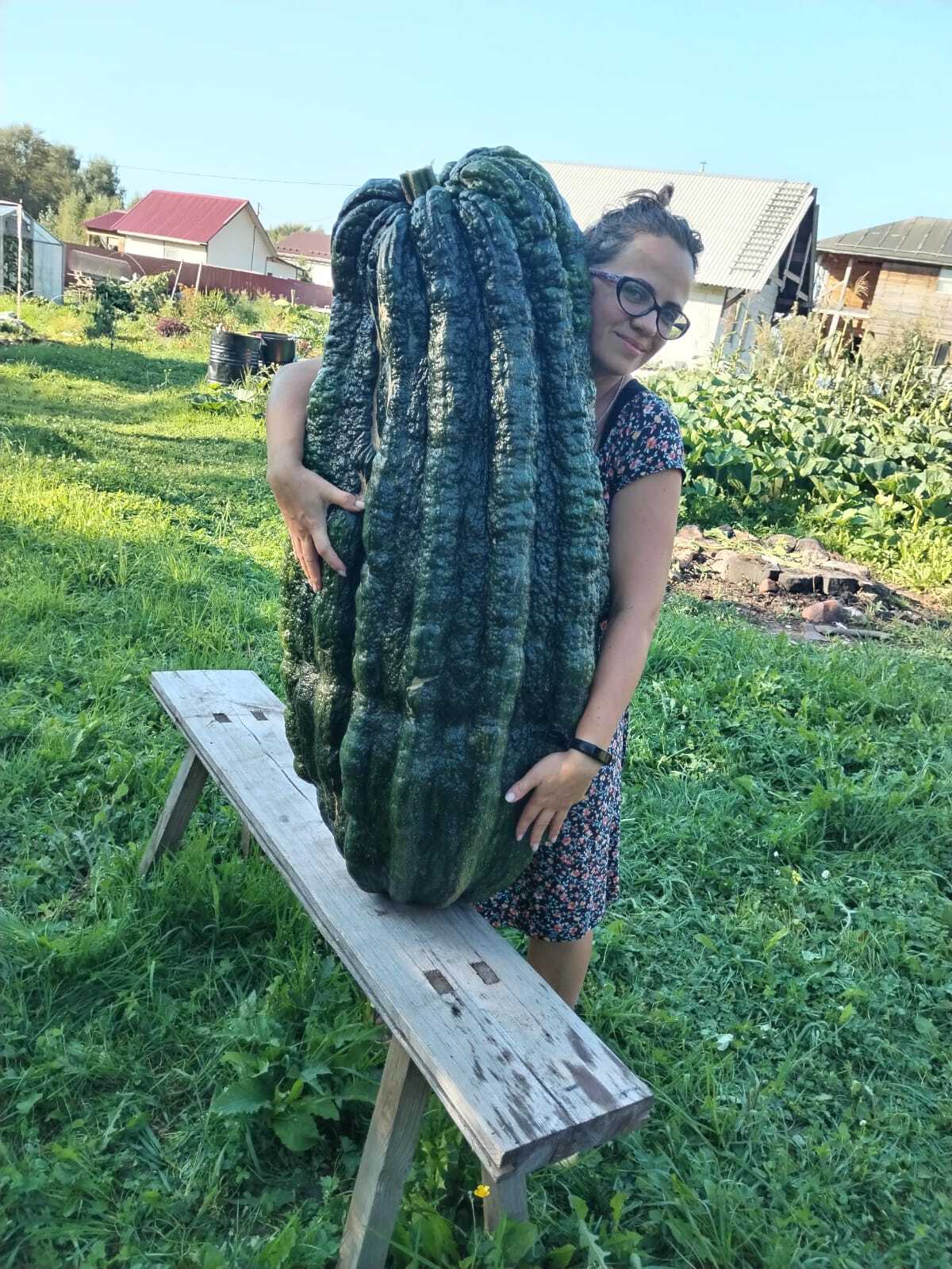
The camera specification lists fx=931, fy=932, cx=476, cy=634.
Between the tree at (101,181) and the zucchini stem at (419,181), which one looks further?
the tree at (101,181)

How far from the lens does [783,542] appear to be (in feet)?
22.8

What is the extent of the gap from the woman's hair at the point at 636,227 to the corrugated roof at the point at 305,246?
70.3 metres

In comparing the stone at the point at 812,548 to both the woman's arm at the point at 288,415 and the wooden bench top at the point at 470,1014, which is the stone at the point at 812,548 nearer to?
the wooden bench top at the point at 470,1014

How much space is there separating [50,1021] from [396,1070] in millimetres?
1041

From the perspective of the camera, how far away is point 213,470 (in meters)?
7.96

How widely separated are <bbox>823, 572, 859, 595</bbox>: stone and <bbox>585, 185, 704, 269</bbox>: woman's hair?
4738mm

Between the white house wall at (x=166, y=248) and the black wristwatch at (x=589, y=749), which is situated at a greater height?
the white house wall at (x=166, y=248)

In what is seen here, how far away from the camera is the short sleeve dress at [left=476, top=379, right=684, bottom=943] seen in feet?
6.08

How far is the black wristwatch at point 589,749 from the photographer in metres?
1.76

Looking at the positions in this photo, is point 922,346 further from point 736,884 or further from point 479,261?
point 479,261

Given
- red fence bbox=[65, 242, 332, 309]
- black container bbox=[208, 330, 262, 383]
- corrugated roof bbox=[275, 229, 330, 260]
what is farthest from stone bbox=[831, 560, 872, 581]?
corrugated roof bbox=[275, 229, 330, 260]

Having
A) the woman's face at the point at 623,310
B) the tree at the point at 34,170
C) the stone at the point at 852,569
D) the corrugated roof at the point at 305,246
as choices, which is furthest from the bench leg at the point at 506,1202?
the corrugated roof at the point at 305,246

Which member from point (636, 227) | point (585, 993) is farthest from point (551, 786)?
point (585, 993)

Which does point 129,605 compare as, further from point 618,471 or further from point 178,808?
point 618,471
